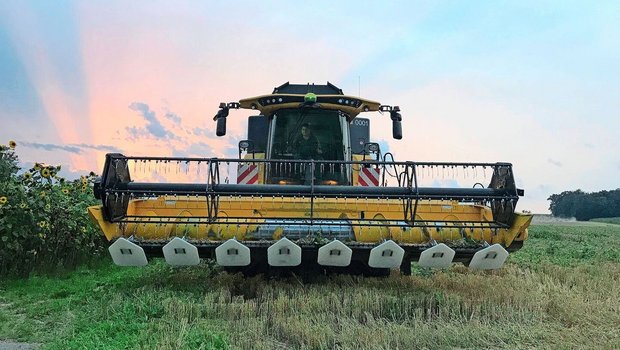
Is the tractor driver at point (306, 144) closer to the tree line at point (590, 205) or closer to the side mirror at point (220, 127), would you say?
the side mirror at point (220, 127)

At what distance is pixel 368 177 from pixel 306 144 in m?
1.09

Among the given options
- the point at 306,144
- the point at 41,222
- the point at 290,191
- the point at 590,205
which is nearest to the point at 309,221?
the point at 290,191

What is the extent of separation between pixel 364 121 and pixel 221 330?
7043mm

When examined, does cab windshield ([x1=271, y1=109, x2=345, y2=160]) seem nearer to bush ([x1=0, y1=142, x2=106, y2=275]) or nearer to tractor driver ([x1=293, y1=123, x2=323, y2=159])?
tractor driver ([x1=293, y1=123, x2=323, y2=159])

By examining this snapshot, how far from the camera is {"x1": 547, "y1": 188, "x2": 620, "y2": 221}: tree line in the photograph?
5644cm

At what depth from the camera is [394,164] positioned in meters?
5.78

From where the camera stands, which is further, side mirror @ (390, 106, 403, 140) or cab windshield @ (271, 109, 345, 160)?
side mirror @ (390, 106, 403, 140)

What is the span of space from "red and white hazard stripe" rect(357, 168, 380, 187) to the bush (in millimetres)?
4360

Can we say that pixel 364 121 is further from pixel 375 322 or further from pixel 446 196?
pixel 375 322

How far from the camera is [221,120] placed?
322 inches

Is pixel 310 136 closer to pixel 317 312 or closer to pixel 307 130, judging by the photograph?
pixel 307 130

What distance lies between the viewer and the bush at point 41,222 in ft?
22.9

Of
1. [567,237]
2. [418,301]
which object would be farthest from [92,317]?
[567,237]

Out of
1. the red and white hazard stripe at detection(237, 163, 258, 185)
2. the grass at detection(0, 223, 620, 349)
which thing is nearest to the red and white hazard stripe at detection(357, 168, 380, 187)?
the red and white hazard stripe at detection(237, 163, 258, 185)
